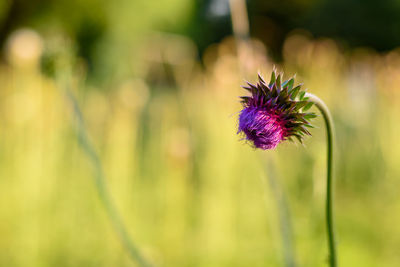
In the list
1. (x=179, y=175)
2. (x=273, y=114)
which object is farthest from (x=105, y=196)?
(x=179, y=175)

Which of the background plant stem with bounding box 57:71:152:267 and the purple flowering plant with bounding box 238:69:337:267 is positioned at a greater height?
the purple flowering plant with bounding box 238:69:337:267

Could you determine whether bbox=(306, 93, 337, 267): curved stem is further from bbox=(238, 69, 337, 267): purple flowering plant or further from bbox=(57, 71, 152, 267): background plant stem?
bbox=(57, 71, 152, 267): background plant stem

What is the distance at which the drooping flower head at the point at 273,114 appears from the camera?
1.36ft

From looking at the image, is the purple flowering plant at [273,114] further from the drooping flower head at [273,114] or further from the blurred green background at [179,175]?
the blurred green background at [179,175]

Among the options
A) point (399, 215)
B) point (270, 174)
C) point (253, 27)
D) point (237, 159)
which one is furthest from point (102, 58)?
point (270, 174)

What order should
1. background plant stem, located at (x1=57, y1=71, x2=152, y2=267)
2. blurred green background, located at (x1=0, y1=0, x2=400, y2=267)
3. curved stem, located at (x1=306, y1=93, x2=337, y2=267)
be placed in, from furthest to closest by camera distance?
blurred green background, located at (x1=0, y1=0, x2=400, y2=267), background plant stem, located at (x1=57, y1=71, x2=152, y2=267), curved stem, located at (x1=306, y1=93, x2=337, y2=267)

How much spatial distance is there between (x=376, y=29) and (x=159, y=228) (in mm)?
7658

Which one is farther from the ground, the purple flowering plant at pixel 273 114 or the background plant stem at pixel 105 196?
the purple flowering plant at pixel 273 114

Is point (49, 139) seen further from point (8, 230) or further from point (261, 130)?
point (261, 130)

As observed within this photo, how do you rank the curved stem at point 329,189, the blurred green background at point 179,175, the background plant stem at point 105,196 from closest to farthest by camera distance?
the curved stem at point 329,189, the background plant stem at point 105,196, the blurred green background at point 179,175

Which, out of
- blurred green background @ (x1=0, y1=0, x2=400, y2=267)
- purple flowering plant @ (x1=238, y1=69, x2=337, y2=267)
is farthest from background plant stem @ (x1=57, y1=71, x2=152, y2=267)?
blurred green background @ (x1=0, y1=0, x2=400, y2=267)

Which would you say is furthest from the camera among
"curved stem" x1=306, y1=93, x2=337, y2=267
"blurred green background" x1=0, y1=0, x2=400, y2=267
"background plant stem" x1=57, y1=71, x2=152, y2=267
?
"blurred green background" x1=0, y1=0, x2=400, y2=267

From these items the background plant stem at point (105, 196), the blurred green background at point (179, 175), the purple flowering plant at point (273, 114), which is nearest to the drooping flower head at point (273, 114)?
the purple flowering plant at point (273, 114)

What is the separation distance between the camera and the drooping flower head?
16.3 inches
